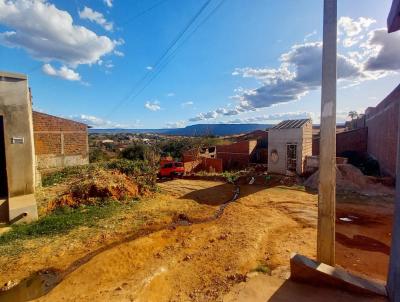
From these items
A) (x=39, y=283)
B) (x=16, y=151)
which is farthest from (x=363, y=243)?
(x=16, y=151)

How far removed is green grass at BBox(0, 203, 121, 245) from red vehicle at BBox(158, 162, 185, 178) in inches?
332

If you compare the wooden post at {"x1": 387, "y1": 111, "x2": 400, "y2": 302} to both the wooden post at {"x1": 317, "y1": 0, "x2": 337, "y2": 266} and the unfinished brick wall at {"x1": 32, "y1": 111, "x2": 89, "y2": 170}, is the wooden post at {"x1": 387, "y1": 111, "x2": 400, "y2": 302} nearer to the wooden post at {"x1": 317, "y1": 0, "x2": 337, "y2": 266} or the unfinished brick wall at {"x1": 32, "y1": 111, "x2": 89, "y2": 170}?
the wooden post at {"x1": 317, "y1": 0, "x2": 337, "y2": 266}

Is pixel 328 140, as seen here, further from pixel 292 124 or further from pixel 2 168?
pixel 292 124

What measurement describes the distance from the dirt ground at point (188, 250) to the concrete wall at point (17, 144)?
179 centimetres

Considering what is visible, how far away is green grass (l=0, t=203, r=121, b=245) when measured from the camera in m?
6.54

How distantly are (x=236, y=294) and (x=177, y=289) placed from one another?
1114 mm

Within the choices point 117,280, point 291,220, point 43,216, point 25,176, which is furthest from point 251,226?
point 25,176

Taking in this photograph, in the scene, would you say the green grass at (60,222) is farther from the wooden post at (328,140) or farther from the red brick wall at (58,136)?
the red brick wall at (58,136)

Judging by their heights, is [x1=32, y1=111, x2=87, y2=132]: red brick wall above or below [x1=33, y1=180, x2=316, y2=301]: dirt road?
above

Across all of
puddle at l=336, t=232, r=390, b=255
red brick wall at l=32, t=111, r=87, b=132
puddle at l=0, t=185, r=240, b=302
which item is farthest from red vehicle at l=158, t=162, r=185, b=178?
puddle at l=336, t=232, r=390, b=255

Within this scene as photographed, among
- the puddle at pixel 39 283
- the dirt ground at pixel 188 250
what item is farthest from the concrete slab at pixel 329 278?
the puddle at pixel 39 283

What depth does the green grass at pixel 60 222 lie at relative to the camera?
6.54m

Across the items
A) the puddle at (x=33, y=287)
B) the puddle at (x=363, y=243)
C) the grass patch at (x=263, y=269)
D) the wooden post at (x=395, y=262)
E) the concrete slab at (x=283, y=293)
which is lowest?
the puddle at (x=33, y=287)

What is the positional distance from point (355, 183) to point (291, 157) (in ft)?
15.2
